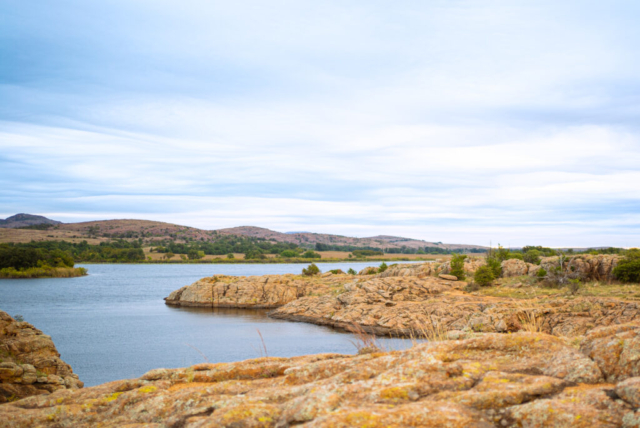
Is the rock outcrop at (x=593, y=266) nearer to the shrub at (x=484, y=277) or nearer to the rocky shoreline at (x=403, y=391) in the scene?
the shrub at (x=484, y=277)

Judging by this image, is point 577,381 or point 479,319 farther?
point 479,319

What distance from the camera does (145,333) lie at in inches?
1625

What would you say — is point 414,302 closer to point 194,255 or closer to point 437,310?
point 437,310

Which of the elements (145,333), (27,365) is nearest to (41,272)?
(145,333)

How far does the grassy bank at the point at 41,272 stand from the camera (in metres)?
93.9

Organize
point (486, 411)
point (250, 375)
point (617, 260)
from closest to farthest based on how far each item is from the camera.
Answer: point (486, 411)
point (250, 375)
point (617, 260)

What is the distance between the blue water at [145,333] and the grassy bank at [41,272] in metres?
24.7

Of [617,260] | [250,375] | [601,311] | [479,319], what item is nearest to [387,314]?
[479,319]

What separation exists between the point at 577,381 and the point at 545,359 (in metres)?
0.52

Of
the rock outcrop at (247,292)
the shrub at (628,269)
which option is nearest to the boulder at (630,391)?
the shrub at (628,269)

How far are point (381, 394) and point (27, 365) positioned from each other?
42.1ft

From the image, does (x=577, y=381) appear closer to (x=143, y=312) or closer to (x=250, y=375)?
(x=250, y=375)

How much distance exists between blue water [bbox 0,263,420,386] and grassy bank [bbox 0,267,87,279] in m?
24.7

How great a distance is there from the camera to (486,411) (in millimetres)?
3781
